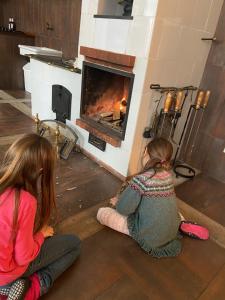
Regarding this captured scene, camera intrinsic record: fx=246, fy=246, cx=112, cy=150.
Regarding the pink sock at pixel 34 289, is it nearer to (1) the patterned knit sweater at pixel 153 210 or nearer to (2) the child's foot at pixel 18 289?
(2) the child's foot at pixel 18 289

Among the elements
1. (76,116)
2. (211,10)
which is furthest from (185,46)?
(76,116)

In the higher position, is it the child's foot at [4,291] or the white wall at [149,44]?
the white wall at [149,44]

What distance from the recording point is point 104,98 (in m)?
2.37

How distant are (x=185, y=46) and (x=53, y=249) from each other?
1.64 metres

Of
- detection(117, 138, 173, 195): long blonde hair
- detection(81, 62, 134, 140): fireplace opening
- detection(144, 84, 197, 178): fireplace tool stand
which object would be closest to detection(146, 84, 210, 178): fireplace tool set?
detection(144, 84, 197, 178): fireplace tool stand

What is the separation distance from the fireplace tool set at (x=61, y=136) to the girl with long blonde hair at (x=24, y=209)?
4.02 ft

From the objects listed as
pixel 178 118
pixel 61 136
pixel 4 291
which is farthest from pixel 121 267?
pixel 61 136

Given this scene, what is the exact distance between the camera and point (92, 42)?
1962 millimetres

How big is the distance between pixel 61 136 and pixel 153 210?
62.2 inches

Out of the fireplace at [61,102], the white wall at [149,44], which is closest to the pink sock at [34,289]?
the white wall at [149,44]

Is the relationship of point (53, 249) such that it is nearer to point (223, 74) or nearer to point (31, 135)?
point (31, 135)

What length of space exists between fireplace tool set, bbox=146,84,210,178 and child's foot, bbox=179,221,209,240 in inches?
26.1

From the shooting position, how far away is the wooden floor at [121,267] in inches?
46.9

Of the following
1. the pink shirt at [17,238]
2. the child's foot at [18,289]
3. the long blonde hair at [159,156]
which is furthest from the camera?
the long blonde hair at [159,156]
